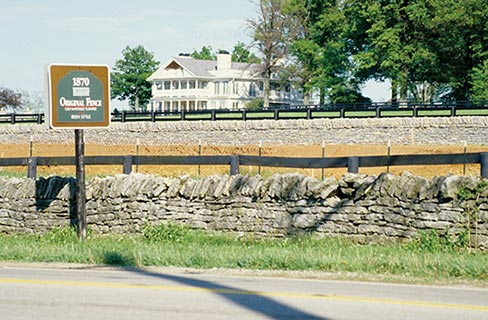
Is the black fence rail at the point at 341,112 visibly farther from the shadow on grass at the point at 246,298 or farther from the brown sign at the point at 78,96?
the shadow on grass at the point at 246,298

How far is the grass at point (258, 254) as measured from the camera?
434 inches

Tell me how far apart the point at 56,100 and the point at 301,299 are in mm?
8223

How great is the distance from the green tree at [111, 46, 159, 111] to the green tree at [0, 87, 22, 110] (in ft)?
55.6

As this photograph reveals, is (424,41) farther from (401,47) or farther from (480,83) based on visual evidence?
(480,83)

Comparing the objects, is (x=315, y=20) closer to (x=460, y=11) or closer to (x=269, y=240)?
(x=460, y=11)

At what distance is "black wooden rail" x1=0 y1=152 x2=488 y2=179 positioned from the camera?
48.3 ft

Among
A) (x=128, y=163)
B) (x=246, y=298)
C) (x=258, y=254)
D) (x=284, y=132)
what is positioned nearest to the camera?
(x=246, y=298)

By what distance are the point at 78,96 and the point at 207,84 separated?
8414cm

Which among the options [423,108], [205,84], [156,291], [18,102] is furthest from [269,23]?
[156,291]

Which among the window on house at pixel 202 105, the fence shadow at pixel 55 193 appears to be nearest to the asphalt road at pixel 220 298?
the fence shadow at pixel 55 193

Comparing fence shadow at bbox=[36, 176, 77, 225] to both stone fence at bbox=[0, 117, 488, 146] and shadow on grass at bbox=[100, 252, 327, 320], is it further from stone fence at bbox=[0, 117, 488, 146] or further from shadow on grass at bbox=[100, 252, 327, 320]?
stone fence at bbox=[0, 117, 488, 146]

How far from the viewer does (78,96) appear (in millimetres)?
15758

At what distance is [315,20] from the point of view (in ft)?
276

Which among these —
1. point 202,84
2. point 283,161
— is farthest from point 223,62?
point 283,161
